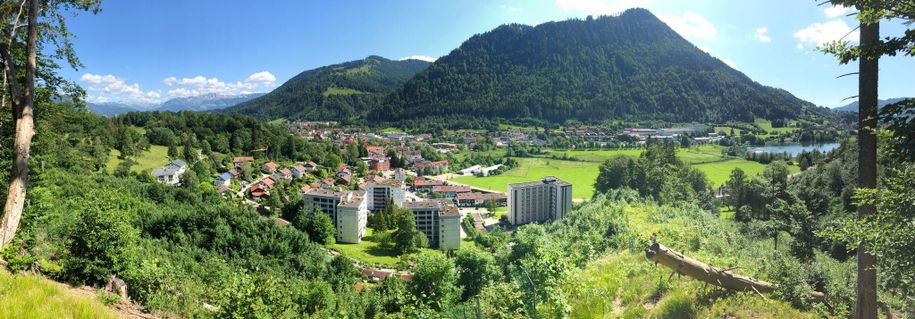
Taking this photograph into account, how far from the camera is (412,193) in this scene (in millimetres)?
57031

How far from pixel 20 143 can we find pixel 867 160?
1148 cm

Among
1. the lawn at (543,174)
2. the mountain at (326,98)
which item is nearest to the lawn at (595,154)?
the lawn at (543,174)

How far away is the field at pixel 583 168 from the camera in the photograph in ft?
170

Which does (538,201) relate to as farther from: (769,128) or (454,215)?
(769,128)

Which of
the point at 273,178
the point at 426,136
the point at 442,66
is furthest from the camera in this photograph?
the point at 442,66

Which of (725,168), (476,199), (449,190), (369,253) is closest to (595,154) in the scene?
(725,168)

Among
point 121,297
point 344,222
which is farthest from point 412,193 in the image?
point 121,297

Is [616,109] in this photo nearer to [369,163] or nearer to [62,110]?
[369,163]

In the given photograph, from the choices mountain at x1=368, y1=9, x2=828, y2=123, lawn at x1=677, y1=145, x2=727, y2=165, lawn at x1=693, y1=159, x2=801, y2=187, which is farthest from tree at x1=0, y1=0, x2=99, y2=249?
mountain at x1=368, y1=9, x2=828, y2=123

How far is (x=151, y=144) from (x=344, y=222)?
108 ft

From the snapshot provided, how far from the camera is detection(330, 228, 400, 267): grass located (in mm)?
30609

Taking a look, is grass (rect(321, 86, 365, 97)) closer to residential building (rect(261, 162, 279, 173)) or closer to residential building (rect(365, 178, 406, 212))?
residential building (rect(261, 162, 279, 173))

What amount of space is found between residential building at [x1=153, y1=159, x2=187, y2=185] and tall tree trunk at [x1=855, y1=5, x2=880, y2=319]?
155 ft

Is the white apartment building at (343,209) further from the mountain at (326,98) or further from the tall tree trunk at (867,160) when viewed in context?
the mountain at (326,98)
